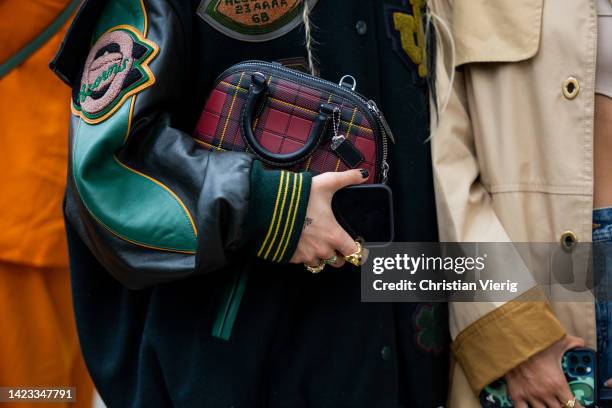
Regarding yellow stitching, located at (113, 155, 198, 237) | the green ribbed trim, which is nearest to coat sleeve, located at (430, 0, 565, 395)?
yellow stitching, located at (113, 155, 198, 237)

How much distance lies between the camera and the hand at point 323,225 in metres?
1.36

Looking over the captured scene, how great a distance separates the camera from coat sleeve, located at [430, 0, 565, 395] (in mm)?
1510

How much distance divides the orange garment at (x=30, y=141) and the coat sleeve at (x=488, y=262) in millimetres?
864

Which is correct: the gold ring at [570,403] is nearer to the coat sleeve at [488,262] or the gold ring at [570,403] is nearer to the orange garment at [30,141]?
the coat sleeve at [488,262]

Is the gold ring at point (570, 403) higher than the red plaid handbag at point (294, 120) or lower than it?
lower

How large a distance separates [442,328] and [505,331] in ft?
0.53

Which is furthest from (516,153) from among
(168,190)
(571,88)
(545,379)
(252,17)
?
(168,190)

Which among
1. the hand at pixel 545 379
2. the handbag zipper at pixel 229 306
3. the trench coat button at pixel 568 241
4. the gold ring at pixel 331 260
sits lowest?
the hand at pixel 545 379

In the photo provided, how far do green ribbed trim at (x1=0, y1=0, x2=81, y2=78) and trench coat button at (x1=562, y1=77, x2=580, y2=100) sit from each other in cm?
109

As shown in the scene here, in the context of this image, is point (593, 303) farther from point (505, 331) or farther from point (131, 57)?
point (131, 57)

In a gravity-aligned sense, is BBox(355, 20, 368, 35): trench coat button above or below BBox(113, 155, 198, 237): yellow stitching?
above

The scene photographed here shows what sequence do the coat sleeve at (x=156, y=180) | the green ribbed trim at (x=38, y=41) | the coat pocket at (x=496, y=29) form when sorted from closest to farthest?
1. the coat sleeve at (x=156, y=180)
2. the coat pocket at (x=496, y=29)
3. the green ribbed trim at (x=38, y=41)

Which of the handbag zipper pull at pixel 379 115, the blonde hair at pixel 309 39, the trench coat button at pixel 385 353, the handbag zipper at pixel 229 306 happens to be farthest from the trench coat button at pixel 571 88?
the handbag zipper at pixel 229 306

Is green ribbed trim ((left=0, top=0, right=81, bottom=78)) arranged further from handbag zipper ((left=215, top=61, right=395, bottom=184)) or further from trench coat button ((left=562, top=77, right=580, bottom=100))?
trench coat button ((left=562, top=77, right=580, bottom=100))
